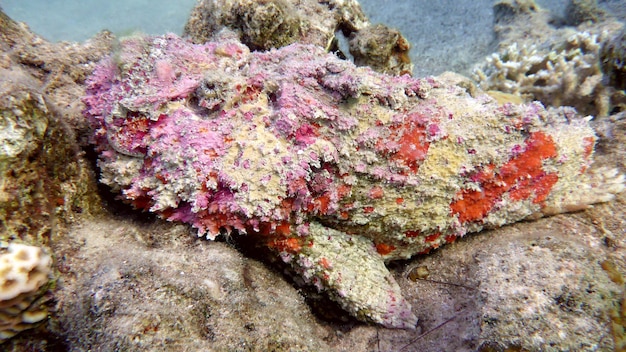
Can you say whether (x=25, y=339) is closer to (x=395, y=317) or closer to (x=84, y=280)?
(x=84, y=280)

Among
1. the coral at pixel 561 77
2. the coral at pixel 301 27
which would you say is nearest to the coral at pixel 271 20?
the coral at pixel 301 27

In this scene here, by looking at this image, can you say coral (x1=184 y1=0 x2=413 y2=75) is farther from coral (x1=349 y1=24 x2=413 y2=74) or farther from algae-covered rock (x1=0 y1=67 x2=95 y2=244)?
algae-covered rock (x1=0 y1=67 x2=95 y2=244)

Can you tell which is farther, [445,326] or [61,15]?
[61,15]

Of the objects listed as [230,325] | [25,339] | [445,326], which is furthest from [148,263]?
[445,326]

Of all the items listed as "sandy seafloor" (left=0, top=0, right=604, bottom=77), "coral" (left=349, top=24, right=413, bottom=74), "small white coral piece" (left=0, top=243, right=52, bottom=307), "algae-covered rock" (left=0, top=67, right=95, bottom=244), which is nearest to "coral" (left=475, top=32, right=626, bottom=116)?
"sandy seafloor" (left=0, top=0, right=604, bottom=77)

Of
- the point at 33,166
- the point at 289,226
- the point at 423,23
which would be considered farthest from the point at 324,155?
the point at 423,23

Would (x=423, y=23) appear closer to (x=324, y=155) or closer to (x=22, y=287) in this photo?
(x=324, y=155)

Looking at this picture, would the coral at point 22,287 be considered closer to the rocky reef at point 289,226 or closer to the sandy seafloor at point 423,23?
the rocky reef at point 289,226
